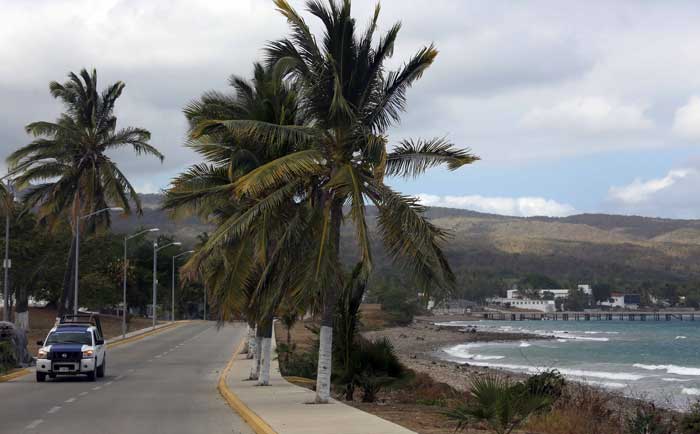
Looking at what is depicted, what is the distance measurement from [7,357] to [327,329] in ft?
61.0

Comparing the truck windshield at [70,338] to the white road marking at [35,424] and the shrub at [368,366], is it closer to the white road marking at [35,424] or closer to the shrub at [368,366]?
the shrub at [368,366]

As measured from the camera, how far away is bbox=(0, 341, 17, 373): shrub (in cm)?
3236

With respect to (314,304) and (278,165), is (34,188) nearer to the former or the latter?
(314,304)

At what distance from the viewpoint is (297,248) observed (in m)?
19.6

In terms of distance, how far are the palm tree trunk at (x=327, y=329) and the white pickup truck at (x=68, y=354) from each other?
40.7ft

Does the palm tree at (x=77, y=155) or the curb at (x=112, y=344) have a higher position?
the palm tree at (x=77, y=155)

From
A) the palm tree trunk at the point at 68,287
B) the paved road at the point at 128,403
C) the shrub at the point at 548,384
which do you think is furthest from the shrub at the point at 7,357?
the shrub at the point at 548,384

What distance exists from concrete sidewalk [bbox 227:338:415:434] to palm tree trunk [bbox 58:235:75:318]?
902 inches

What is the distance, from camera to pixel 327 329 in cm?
1922

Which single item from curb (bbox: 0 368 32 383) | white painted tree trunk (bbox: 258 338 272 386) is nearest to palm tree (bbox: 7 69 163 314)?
curb (bbox: 0 368 32 383)

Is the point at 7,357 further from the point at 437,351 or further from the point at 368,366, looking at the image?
the point at 437,351

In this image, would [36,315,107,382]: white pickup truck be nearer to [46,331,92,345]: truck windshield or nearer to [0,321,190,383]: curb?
[46,331,92,345]: truck windshield

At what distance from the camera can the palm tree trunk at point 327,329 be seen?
19.2 meters

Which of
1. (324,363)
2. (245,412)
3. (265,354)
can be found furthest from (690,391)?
(245,412)
